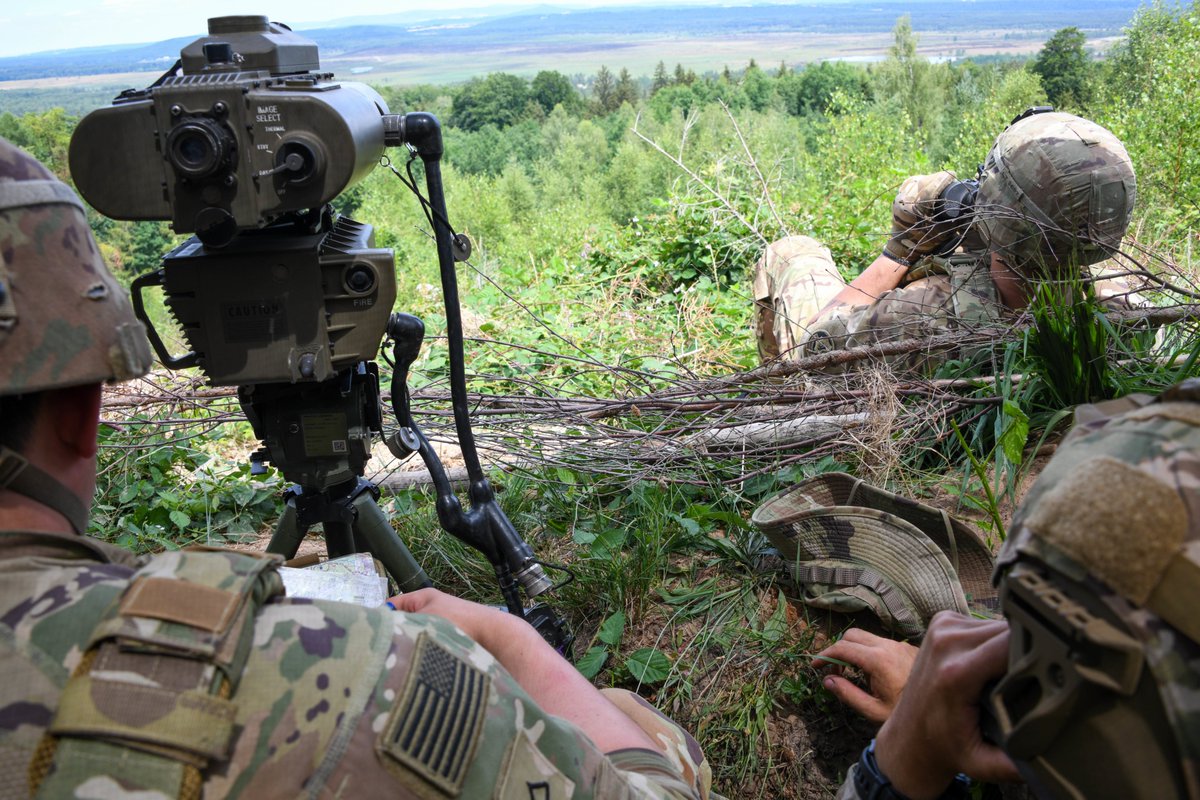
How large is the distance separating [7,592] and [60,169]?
36113 mm

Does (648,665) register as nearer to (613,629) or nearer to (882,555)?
(613,629)

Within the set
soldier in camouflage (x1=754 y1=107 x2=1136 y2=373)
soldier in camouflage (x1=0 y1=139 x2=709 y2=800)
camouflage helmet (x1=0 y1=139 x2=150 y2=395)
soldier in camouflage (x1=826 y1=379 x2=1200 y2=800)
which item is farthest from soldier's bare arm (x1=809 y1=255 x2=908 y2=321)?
camouflage helmet (x1=0 y1=139 x2=150 y2=395)

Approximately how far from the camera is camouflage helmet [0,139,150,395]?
1.16 metres

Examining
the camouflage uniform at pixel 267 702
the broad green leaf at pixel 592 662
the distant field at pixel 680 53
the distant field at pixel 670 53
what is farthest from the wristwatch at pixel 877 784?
Result: the distant field at pixel 680 53

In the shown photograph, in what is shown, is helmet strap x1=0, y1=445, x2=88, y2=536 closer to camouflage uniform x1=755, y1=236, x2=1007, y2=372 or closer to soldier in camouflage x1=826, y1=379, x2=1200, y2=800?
soldier in camouflage x1=826, y1=379, x2=1200, y2=800

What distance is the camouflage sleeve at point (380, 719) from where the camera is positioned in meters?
1.02

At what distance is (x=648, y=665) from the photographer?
2340 millimetres

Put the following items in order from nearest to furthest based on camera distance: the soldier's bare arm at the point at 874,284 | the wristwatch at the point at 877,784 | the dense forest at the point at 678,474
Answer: the wristwatch at the point at 877,784 < the dense forest at the point at 678,474 < the soldier's bare arm at the point at 874,284

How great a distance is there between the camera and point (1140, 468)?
0.98m

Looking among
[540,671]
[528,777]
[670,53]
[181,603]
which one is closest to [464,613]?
[540,671]

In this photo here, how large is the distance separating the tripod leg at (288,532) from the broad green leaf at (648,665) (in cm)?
90

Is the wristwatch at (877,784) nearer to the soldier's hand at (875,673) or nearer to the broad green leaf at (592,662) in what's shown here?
the soldier's hand at (875,673)

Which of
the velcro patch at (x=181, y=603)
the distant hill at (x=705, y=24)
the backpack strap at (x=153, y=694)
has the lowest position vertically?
the backpack strap at (x=153, y=694)

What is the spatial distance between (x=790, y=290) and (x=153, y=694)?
4.03 m
